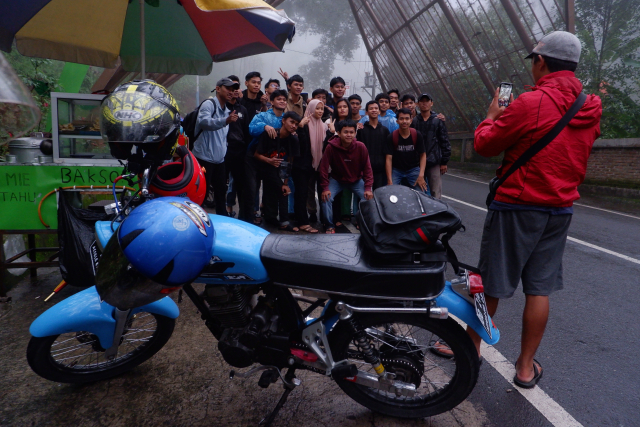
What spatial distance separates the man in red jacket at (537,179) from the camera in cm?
213

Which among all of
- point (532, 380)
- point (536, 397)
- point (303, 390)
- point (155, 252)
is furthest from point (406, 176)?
point (155, 252)

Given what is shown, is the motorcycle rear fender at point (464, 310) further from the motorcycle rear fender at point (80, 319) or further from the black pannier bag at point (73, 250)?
the black pannier bag at point (73, 250)

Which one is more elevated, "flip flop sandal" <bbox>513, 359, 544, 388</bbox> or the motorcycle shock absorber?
the motorcycle shock absorber

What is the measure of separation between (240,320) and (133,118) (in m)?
1.06

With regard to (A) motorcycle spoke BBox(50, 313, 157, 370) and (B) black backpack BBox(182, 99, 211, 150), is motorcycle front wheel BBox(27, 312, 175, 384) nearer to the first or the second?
(A) motorcycle spoke BBox(50, 313, 157, 370)

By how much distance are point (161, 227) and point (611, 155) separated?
43.3 feet

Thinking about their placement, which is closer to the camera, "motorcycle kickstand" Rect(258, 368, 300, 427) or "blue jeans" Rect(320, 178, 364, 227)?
"motorcycle kickstand" Rect(258, 368, 300, 427)

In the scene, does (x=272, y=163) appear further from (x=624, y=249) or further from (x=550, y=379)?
(x=624, y=249)

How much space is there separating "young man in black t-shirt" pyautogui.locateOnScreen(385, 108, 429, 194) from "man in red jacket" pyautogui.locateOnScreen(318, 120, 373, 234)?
42 cm

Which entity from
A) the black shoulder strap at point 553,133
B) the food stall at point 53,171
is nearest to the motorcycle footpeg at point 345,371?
the black shoulder strap at point 553,133

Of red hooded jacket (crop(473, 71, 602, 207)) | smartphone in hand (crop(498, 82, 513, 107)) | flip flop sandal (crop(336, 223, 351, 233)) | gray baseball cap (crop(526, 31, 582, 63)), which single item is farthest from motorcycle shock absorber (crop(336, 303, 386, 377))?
flip flop sandal (crop(336, 223, 351, 233))

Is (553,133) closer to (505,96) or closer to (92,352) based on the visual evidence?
(505,96)

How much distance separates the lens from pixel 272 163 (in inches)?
212

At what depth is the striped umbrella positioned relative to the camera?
3924 millimetres
